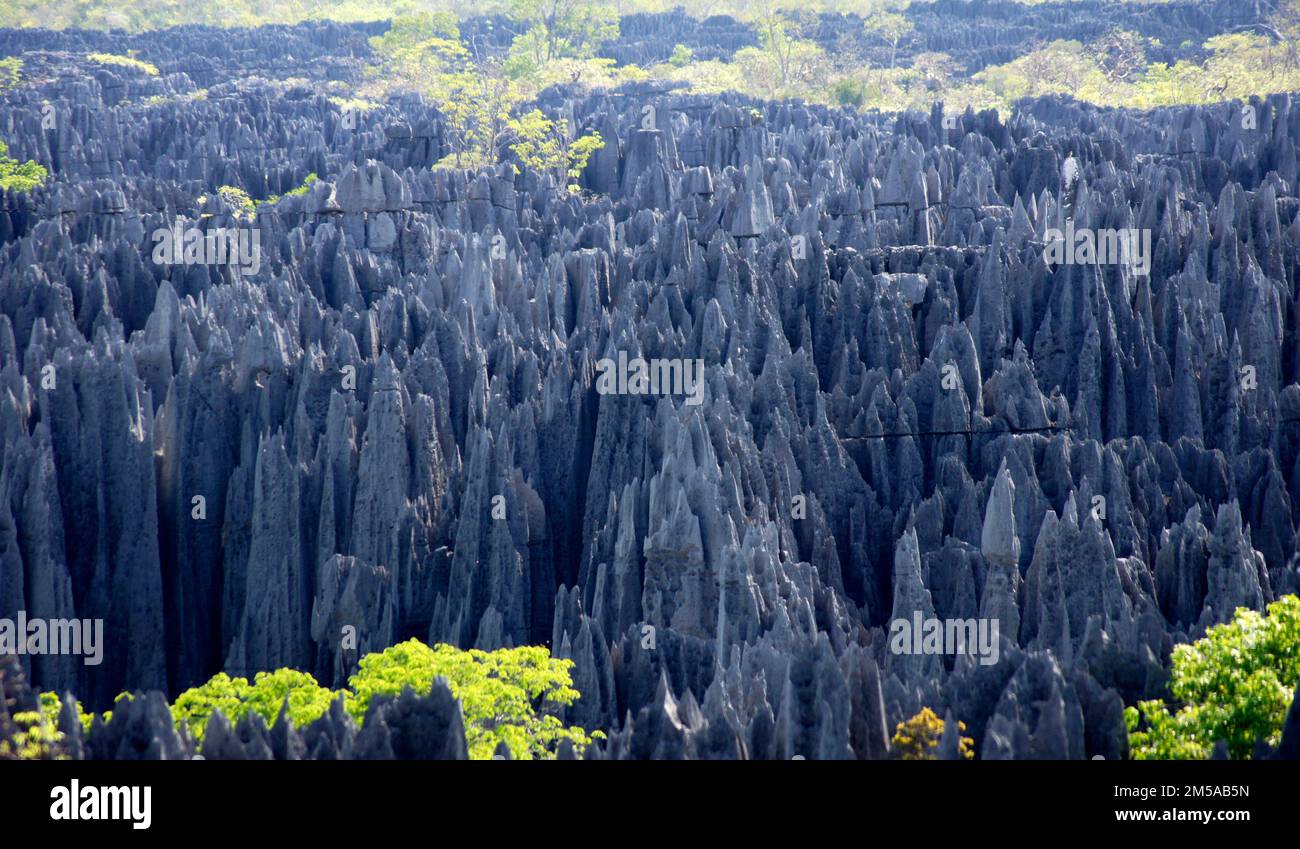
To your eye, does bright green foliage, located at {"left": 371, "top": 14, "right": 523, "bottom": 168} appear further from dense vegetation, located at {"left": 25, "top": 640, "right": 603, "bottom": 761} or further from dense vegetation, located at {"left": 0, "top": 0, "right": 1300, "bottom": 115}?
dense vegetation, located at {"left": 25, "top": 640, "right": 603, "bottom": 761}

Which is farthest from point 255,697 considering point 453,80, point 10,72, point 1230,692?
point 10,72

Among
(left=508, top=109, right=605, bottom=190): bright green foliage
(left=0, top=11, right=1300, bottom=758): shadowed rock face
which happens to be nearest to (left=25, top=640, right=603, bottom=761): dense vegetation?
(left=0, top=11, right=1300, bottom=758): shadowed rock face

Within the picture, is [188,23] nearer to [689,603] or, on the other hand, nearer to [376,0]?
[376,0]

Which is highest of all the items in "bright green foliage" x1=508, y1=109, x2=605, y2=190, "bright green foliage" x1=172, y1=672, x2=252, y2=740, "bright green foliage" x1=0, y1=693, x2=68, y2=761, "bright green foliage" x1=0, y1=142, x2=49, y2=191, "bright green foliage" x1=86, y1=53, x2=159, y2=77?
"bright green foliage" x1=86, y1=53, x2=159, y2=77

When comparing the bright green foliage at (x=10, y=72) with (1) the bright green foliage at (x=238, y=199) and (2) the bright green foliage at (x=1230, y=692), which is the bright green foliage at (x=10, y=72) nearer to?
(1) the bright green foliage at (x=238, y=199)

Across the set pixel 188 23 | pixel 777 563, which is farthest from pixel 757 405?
pixel 188 23
